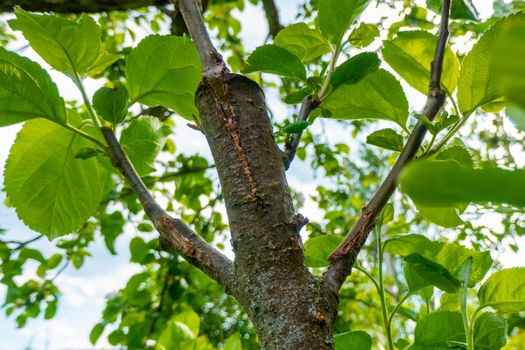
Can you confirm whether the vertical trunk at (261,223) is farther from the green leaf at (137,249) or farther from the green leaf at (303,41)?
the green leaf at (137,249)

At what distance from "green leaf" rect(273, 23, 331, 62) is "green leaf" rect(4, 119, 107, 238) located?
0.78 ft

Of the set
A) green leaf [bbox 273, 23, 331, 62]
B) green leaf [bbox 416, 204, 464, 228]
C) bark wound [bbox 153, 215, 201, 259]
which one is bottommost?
bark wound [bbox 153, 215, 201, 259]

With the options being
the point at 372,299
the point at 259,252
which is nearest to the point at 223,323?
the point at 372,299

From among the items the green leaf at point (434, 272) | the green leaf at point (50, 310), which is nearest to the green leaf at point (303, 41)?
the green leaf at point (434, 272)

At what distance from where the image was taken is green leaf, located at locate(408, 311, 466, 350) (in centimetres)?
46

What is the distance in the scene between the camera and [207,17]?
2.27 metres

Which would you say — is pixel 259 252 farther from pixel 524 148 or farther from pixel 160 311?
pixel 524 148

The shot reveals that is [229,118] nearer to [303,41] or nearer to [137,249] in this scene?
[303,41]

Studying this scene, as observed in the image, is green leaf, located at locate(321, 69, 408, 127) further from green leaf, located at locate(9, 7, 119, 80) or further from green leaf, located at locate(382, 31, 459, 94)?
green leaf, located at locate(9, 7, 119, 80)

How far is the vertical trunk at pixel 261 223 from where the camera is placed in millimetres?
347

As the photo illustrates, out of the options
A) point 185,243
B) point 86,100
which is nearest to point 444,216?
point 185,243

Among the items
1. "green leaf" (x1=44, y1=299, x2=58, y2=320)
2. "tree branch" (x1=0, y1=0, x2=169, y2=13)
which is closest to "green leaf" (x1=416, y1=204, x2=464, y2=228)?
"tree branch" (x1=0, y1=0, x2=169, y2=13)

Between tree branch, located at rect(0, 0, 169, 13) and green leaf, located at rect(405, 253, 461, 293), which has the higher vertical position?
tree branch, located at rect(0, 0, 169, 13)

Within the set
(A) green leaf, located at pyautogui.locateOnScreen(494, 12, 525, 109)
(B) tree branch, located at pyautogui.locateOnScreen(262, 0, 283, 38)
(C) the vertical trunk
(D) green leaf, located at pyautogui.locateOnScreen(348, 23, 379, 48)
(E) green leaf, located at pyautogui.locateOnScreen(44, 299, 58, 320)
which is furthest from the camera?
(E) green leaf, located at pyautogui.locateOnScreen(44, 299, 58, 320)
